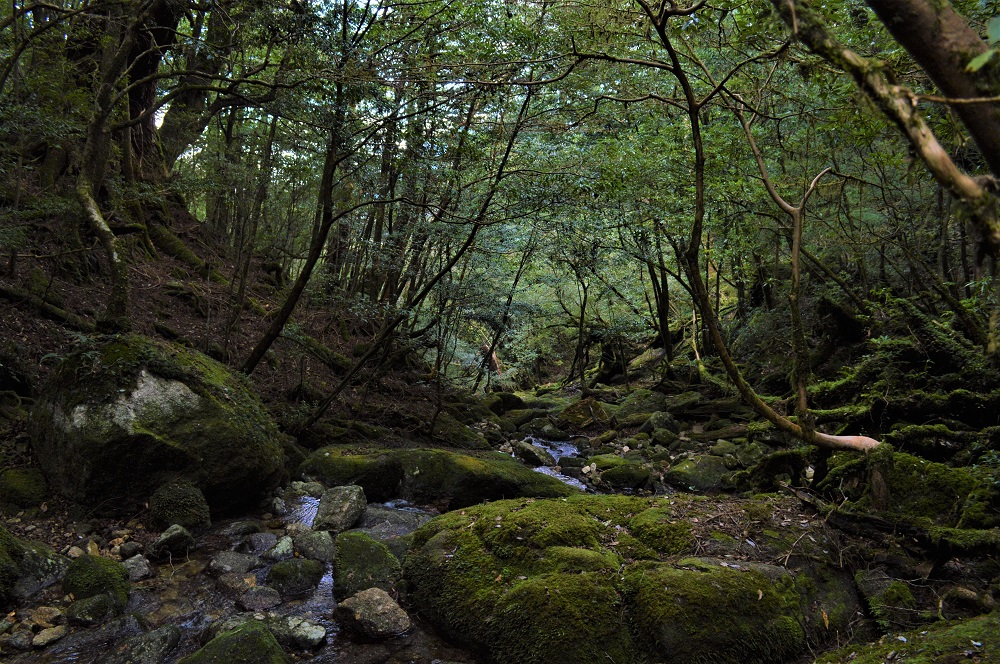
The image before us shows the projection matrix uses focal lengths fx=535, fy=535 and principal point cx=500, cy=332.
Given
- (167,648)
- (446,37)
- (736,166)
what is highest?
(446,37)

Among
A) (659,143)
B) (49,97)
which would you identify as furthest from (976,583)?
(49,97)

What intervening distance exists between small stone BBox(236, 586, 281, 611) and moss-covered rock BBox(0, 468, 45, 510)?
2.39 metres

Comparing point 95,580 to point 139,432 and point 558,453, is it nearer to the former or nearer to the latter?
point 139,432

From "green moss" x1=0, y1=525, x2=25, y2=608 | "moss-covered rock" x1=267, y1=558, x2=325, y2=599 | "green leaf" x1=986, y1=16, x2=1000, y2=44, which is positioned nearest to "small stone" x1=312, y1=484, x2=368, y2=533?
"moss-covered rock" x1=267, y1=558, x2=325, y2=599

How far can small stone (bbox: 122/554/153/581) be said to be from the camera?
4.57 metres

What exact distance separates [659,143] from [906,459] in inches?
295

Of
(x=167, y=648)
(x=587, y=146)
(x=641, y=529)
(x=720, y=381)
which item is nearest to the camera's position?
(x=167, y=648)

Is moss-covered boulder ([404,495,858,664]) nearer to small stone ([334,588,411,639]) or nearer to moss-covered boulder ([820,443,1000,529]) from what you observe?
small stone ([334,588,411,639])

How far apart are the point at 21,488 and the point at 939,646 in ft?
23.4

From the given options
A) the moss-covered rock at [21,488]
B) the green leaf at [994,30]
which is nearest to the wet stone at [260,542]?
the moss-covered rock at [21,488]

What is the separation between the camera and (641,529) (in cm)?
432

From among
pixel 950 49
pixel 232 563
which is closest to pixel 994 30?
pixel 950 49

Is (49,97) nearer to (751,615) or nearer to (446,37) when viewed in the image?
(446,37)

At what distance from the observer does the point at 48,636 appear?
3.66 metres
